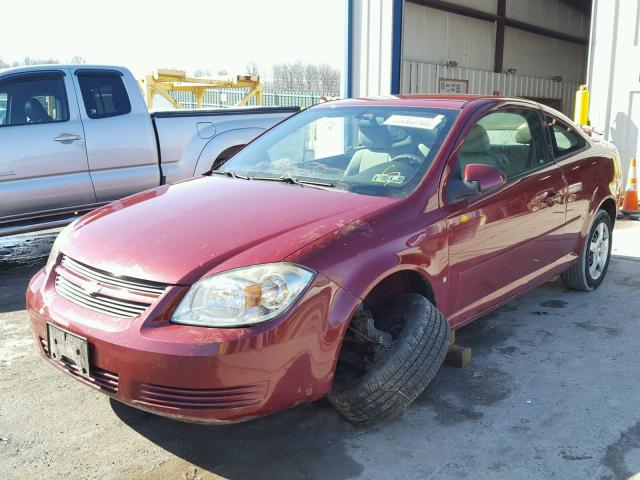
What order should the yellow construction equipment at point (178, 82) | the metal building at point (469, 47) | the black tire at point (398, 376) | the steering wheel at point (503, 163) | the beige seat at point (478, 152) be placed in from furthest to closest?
the yellow construction equipment at point (178, 82) → the metal building at point (469, 47) → the steering wheel at point (503, 163) → the beige seat at point (478, 152) → the black tire at point (398, 376)

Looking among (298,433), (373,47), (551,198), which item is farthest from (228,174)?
(373,47)

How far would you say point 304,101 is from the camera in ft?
81.4

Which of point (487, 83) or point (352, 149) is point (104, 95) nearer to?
point (352, 149)

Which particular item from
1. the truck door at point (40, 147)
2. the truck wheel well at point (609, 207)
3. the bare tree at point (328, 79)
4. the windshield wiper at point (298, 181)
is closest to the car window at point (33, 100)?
the truck door at point (40, 147)

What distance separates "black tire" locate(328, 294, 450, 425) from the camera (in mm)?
3006

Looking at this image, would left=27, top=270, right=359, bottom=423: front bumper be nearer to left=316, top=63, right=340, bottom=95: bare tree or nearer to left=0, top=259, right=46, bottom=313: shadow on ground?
left=0, top=259, right=46, bottom=313: shadow on ground

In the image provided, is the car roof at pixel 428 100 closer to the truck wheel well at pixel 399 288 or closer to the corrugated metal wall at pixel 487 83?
the truck wheel well at pixel 399 288

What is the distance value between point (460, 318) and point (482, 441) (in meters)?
0.82

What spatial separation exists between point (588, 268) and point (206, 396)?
3869 mm

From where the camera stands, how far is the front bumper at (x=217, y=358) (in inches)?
102

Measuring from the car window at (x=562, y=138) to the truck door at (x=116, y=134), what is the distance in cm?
423

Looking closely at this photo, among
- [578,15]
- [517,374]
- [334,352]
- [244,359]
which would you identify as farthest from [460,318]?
[578,15]

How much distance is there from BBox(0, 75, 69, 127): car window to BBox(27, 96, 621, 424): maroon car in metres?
2.99

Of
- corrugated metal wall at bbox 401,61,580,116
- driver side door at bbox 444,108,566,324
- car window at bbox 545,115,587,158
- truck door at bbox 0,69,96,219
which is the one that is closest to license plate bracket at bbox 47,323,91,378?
driver side door at bbox 444,108,566,324
